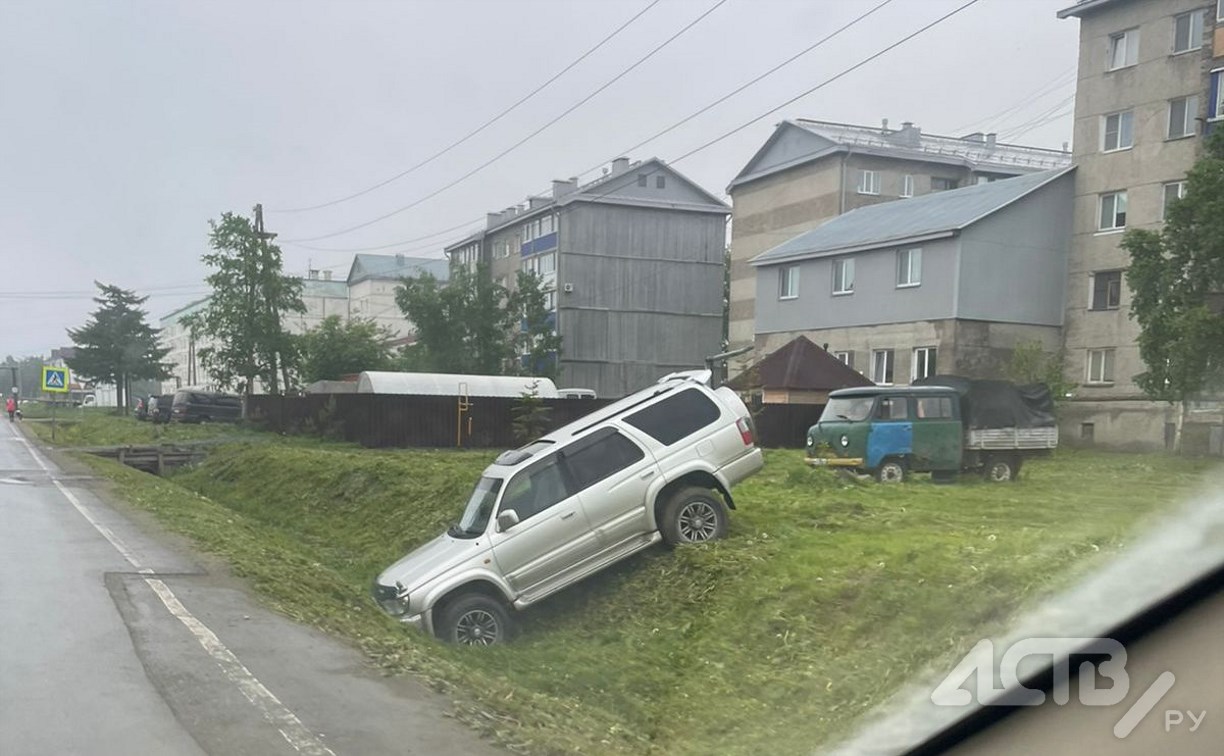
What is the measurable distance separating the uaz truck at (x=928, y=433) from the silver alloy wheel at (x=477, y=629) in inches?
372

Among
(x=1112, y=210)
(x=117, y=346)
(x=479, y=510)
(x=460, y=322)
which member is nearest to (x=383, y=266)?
(x=117, y=346)

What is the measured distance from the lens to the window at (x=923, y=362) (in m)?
34.3

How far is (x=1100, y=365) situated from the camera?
33719 millimetres

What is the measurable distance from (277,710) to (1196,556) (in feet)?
17.3

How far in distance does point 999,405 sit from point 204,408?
37.9 meters

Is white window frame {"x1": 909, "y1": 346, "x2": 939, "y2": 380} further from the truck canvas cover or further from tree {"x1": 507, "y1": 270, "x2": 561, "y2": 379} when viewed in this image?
tree {"x1": 507, "y1": 270, "x2": 561, "y2": 379}

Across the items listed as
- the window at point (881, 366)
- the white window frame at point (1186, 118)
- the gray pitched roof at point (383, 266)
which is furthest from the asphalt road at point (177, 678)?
the gray pitched roof at point (383, 266)

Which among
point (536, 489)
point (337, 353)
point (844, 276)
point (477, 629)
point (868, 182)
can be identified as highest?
point (868, 182)

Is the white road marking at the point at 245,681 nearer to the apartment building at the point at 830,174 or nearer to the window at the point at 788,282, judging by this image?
the window at the point at 788,282

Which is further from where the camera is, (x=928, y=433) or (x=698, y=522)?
(x=928, y=433)

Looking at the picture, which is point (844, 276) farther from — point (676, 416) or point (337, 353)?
point (676, 416)

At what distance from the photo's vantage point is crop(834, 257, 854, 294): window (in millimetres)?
38094

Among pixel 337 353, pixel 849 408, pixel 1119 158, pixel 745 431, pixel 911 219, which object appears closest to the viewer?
pixel 745 431

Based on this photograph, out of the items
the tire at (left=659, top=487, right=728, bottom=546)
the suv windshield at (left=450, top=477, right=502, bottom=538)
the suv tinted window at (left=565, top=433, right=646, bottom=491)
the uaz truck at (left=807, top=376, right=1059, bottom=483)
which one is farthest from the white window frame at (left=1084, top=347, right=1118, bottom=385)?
the suv windshield at (left=450, top=477, right=502, bottom=538)
